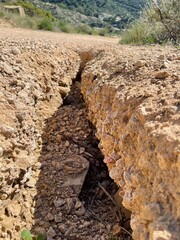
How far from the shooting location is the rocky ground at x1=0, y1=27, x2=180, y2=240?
186 centimetres

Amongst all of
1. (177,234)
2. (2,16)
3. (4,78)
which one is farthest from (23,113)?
(2,16)

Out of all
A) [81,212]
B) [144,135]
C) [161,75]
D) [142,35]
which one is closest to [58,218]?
[81,212]

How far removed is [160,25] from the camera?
6234 millimetres

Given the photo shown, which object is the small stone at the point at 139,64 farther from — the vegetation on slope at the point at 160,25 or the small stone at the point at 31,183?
the vegetation on slope at the point at 160,25

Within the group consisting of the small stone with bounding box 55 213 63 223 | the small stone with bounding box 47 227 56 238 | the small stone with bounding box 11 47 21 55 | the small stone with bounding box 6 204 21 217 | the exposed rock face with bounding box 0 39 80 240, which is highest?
the small stone with bounding box 11 47 21 55

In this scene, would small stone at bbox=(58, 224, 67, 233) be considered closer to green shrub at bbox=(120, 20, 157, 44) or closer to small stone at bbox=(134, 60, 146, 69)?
small stone at bbox=(134, 60, 146, 69)

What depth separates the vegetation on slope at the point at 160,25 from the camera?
571 cm

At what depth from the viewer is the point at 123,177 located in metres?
2.31

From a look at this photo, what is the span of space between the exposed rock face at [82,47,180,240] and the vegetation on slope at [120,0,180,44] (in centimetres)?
236

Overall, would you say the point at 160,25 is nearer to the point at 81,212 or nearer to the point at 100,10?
the point at 81,212

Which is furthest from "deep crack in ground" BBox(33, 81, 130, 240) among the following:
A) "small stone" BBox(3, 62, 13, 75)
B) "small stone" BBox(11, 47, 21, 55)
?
"small stone" BBox(11, 47, 21, 55)

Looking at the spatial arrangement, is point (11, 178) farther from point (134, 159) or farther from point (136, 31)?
point (136, 31)

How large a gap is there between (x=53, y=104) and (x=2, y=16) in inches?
294

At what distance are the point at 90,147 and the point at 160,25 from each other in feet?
11.6
